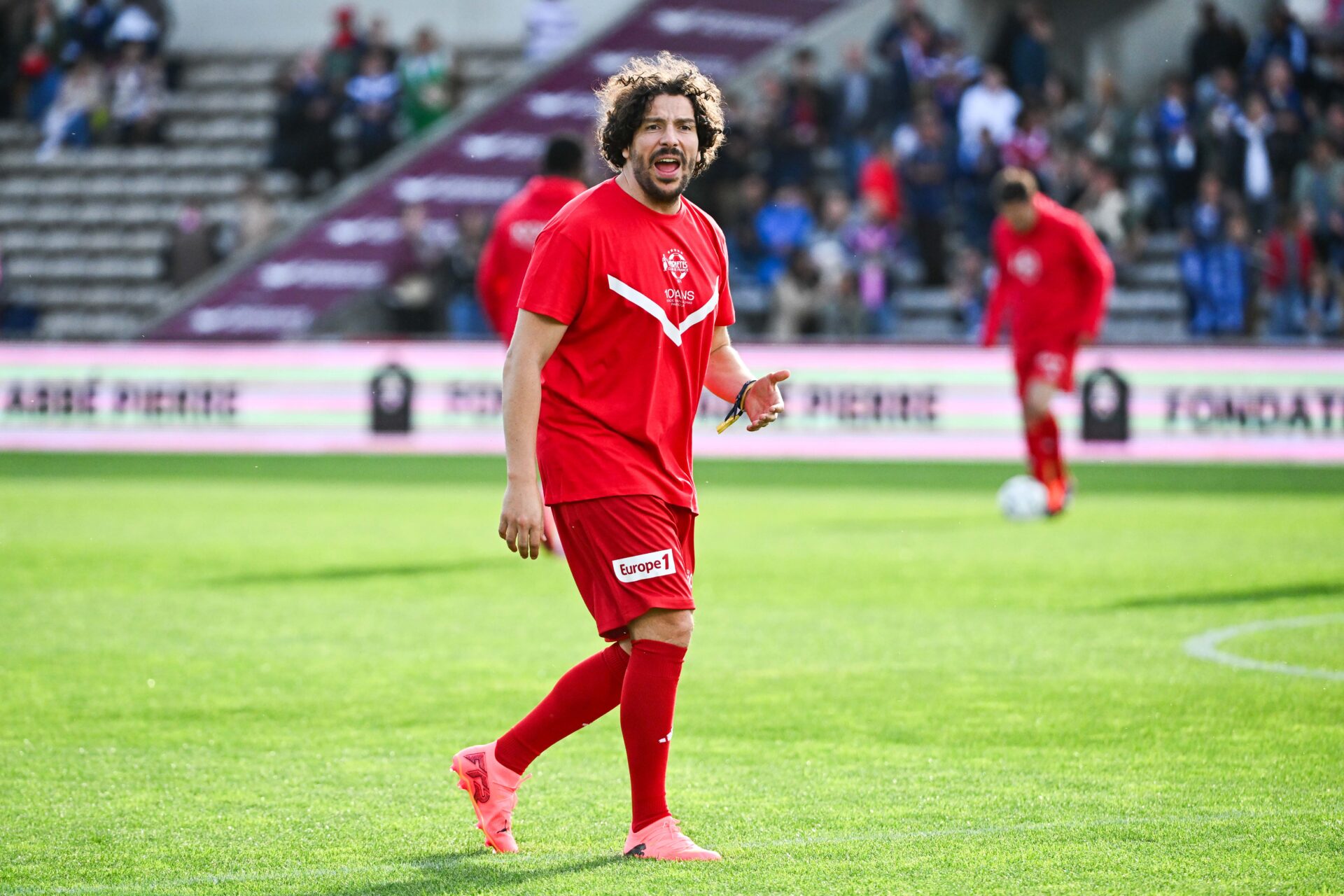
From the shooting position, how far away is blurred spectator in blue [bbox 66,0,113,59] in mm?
29625

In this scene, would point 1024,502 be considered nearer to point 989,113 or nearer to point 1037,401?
point 1037,401

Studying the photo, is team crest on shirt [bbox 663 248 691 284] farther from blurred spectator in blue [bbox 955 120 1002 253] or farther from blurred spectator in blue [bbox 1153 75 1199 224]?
blurred spectator in blue [bbox 1153 75 1199 224]

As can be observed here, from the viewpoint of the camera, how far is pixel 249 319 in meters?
24.6

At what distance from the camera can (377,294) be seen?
24.5 m

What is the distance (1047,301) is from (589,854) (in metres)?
9.82

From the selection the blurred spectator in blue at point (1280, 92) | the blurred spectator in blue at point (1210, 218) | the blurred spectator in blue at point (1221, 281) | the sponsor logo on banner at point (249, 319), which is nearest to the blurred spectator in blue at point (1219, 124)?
the blurred spectator in blue at point (1280, 92)

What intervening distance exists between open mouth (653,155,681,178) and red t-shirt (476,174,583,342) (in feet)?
21.1

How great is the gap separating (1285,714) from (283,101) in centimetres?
2197

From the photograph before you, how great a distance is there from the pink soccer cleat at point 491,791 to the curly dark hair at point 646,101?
1728mm

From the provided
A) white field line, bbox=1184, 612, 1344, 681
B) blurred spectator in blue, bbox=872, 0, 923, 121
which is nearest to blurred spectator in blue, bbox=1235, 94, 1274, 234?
blurred spectator in blue, bbox=872, 0, 923, 121

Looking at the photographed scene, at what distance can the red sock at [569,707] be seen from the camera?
5.33 metres

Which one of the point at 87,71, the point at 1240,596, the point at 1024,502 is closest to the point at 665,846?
the point at 1240,596

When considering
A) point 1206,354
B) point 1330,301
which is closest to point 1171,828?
point 1206,354

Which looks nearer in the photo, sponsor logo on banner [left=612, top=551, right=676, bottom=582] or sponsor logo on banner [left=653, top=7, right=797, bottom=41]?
sponsor logo on banner [left=612, top=551, right=676, bottom=582]
